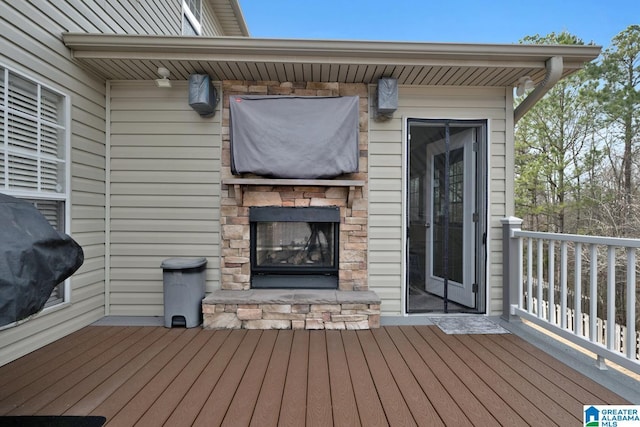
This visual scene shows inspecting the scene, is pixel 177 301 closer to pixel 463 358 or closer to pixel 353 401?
pixel 353 401

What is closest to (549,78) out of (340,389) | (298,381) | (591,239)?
(591,239)

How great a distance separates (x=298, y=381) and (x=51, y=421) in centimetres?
137

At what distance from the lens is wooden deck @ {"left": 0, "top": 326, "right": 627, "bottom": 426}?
5.86 ft

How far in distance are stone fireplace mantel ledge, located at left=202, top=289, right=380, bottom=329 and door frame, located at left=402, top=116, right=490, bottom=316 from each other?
657 millimetres

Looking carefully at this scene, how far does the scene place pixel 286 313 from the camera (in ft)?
9.95

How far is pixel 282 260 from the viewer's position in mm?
3496

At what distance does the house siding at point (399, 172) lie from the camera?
3.41 m

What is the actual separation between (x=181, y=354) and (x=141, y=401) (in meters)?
0.60

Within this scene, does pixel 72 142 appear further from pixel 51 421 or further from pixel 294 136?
pixel 51 421

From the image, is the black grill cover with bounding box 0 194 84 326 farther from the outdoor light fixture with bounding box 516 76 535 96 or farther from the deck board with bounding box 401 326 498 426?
the outdoor light fixture with bounding box 516 76 535 96

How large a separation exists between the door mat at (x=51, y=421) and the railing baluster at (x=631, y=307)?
3.20m

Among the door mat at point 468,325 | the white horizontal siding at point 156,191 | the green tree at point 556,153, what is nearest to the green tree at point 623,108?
the green tree at point 556,153

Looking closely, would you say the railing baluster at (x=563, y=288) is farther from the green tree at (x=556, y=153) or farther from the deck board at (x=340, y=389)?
the green tree at (x=556, y=153)

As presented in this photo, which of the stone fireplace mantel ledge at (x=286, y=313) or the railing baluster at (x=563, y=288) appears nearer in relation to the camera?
the railing baluster at (x=563, y=288)
